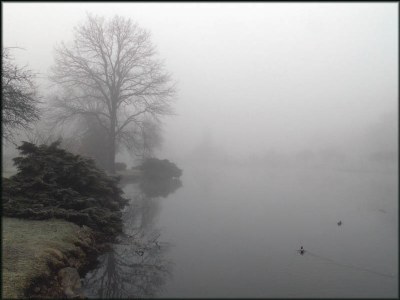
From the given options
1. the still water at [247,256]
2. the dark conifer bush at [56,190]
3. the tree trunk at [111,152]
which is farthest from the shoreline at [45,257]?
the tree trunk at [111,152]

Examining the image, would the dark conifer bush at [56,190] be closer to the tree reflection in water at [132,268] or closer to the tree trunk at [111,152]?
the tree reflection in water at [132,268]

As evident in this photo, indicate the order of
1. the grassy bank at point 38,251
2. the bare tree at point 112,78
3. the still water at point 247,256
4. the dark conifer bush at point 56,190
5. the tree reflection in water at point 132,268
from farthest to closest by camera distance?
the bare tree at point 112,78, the dark conifer bush at point 56,190, the still water at point 247,256, the tree reflection in water at point 132,268, the grassy bank at point 38,251

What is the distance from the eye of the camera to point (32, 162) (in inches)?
441

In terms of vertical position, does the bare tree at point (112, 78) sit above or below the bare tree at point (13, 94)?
above

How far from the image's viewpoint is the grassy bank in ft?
19.7

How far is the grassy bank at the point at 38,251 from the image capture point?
6004mm

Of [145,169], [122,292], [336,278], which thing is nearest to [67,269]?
[122,292]

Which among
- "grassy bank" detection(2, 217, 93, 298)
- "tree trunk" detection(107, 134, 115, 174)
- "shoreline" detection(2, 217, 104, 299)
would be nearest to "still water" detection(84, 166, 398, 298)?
"shoreline" detection(2, 217, 104, 299)

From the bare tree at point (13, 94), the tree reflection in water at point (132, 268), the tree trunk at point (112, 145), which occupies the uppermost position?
the tree trunk at point (112, 145)

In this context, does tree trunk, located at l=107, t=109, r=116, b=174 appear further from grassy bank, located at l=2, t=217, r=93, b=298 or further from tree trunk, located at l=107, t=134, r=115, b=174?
grassy bank, located at l=2, t=217, r=93, b=298

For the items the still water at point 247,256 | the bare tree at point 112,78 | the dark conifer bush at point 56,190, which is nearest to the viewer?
the still water at point 247,256

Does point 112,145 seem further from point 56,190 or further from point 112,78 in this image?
point 56,190

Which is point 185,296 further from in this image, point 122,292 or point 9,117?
point 9,117

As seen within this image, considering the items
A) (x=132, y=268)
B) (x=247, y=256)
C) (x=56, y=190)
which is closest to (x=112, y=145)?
(x=56, y=190)
